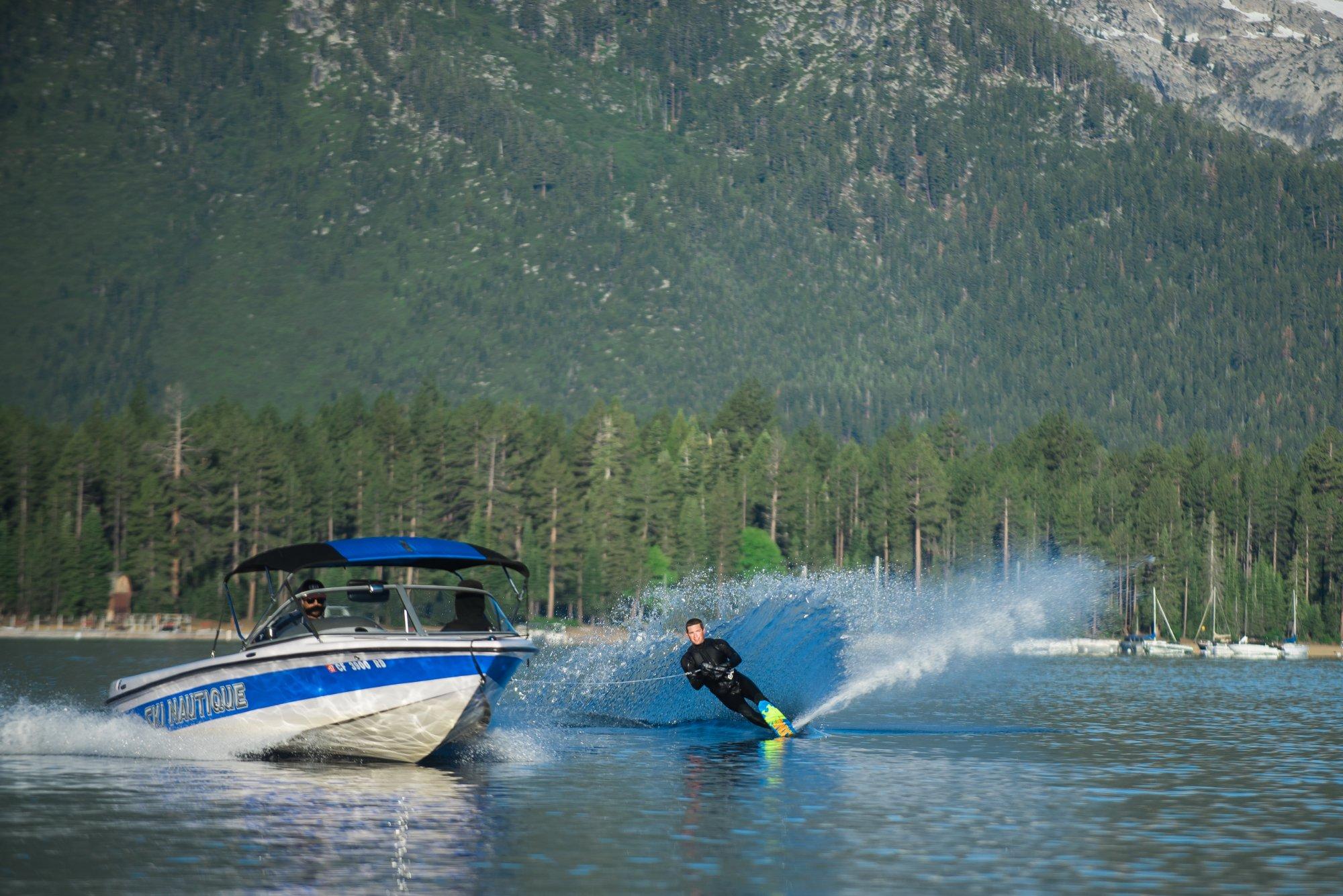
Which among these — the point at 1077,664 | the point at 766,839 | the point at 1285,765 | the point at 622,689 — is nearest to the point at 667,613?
the point at 622,689

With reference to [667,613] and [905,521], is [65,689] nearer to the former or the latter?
[667,613]

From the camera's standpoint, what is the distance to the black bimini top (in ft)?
96.6

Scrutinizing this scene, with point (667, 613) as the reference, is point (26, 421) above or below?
above

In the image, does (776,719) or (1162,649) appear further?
(1162,649)

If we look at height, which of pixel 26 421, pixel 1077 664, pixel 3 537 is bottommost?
pixel 1077 664

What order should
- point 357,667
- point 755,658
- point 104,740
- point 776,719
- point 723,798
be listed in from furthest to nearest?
point 755,658, point 776,719, point 104,740, point 357,667, point 723,798

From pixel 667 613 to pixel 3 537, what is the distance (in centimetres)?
12702

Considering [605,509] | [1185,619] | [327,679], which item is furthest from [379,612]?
[1185,619]

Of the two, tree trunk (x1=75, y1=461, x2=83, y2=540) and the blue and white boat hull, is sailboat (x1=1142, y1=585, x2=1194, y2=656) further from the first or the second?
the blue and white boat hull

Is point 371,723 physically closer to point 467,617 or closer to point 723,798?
point 467,617

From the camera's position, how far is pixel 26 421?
557 feet

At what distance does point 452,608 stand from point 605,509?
13674 centimetres

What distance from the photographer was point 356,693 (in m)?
29.0

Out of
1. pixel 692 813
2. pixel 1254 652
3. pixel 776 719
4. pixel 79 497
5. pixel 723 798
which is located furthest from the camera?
pixel 79 497
